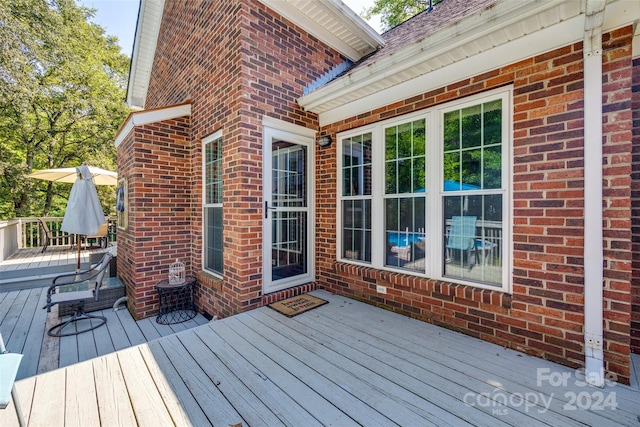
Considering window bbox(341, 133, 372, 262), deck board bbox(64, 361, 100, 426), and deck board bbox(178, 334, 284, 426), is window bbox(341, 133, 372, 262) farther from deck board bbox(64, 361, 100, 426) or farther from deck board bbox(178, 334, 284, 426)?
deck board bbox(64, 361, 100, 426)

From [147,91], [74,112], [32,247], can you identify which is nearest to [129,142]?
[147,91]

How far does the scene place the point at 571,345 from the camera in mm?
2250

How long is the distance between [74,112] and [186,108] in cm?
1112

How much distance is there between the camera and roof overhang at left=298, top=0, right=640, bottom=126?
2078 millimetres

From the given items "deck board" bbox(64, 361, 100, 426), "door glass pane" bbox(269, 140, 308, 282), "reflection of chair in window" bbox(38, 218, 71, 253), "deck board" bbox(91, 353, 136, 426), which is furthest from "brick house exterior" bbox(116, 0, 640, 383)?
"reflection of chair in window" bbox(38, 218, 71, 253)

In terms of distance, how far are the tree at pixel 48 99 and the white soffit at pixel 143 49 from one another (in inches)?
226

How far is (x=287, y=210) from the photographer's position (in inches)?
160

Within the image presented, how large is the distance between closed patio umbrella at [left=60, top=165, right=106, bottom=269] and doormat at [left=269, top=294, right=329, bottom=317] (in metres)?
3.58

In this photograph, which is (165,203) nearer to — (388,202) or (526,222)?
(388,202)

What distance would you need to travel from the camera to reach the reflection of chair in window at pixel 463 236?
2.86 meters

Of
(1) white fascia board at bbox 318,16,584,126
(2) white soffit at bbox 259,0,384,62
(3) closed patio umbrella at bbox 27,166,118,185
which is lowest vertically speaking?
(3) closed patio umbrella at bbox 27,166,118,185

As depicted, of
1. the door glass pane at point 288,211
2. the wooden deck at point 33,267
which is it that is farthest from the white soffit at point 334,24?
the wooden deck at point 33,267

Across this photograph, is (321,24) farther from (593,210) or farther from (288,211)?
(593,210)

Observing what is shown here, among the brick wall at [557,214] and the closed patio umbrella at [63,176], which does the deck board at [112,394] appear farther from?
the closed patio umbrella at [63,176]
